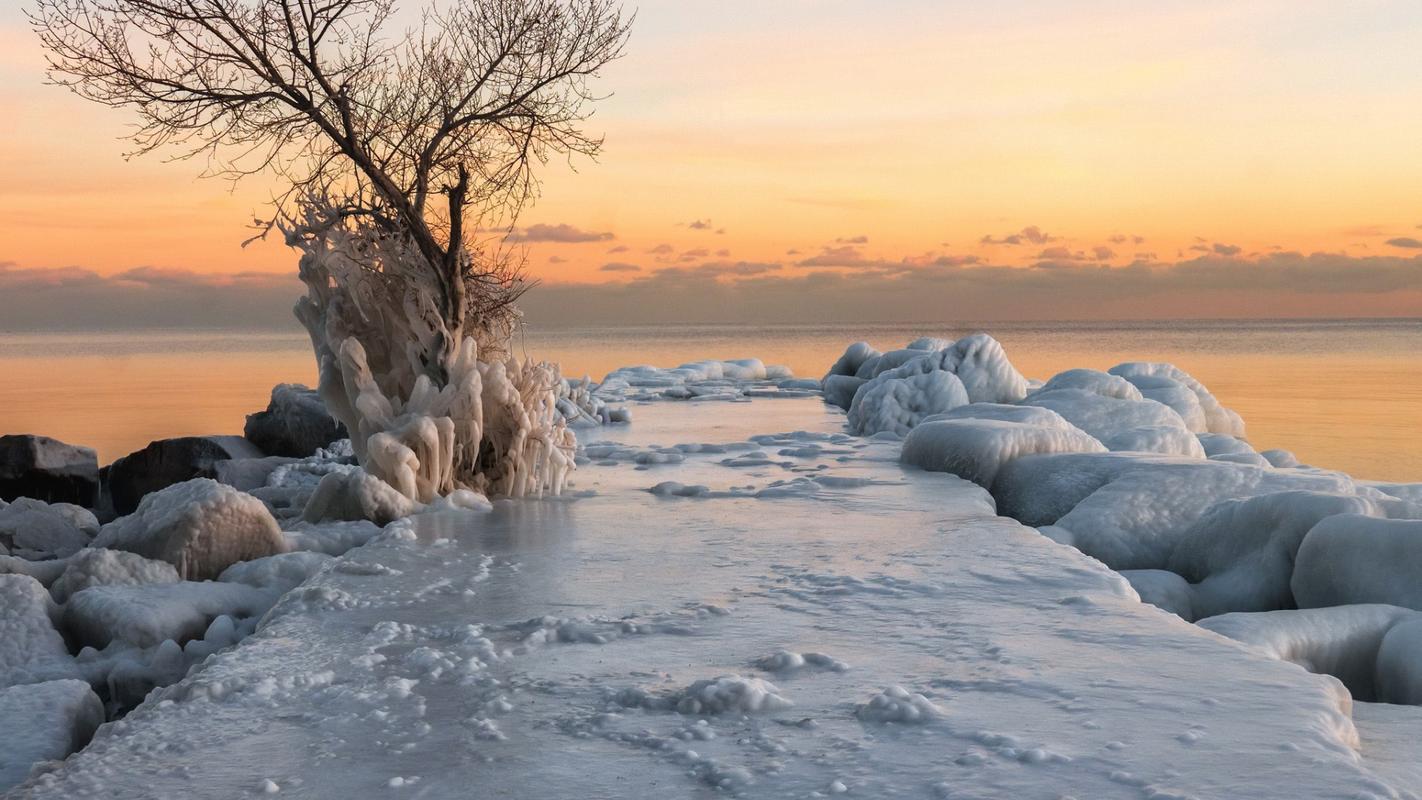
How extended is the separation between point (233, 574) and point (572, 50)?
18.9 ft

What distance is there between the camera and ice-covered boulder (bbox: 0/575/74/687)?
4.45m

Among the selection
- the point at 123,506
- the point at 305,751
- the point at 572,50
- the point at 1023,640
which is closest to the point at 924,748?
the point at 1023,640

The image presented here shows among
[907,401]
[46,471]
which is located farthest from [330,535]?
[907,401]

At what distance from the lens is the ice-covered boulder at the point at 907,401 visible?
13854 mm

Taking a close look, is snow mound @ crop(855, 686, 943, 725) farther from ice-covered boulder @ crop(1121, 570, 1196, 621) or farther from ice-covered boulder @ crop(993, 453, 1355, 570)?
ice-covered boulder @ crop(993, 453, 1355, 570)

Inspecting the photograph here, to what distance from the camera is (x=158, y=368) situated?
40.2 metres

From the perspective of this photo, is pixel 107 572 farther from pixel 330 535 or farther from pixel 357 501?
pixel 357 501

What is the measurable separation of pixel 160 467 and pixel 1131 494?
9755mm

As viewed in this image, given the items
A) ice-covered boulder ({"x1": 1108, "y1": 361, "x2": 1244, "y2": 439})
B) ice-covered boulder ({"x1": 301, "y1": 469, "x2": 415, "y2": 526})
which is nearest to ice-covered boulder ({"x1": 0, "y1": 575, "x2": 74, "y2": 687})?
ice-covered boulder ({"x1": 301, "y1": 469, "x2": 415, "y2": 526})

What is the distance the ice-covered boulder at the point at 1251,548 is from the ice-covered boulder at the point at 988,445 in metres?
2.45

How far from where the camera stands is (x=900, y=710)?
10.3 ft

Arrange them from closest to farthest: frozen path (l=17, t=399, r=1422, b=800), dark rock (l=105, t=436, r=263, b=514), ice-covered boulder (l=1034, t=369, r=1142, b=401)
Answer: frozen path (l=17, t=399, r=1422, b=800) < dark rock (l=105, t=436, r=263, b=514) < ice-covered boulder (l=1034, t=369, r=1142, b=401)

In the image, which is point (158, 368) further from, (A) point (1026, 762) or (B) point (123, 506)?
(A) point (1026, 762)

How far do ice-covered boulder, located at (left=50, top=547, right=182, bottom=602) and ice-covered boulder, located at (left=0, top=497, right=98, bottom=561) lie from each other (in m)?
2.80
